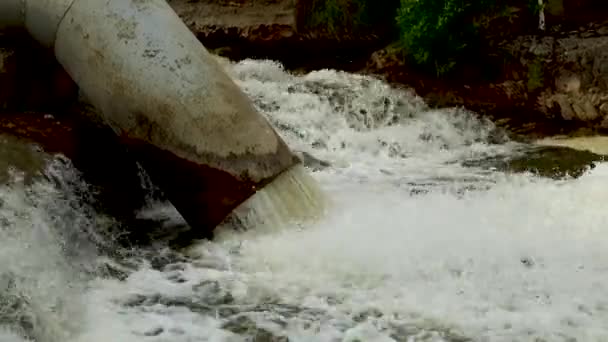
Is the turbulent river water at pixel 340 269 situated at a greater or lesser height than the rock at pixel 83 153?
lesser

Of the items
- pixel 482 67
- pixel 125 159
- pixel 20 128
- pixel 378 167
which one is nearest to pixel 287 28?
pixel 482 67

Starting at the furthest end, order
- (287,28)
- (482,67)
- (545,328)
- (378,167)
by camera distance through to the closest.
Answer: (287,28), (482,67), (378,167), (545,328)

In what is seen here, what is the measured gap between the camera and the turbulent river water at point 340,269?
13.6 ft

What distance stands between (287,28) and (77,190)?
6498 mm

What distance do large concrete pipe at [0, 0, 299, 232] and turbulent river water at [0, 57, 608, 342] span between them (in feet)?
1.11

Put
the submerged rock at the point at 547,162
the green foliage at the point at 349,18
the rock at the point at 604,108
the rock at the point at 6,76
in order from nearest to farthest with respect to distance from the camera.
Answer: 1. the rock at the point at 6,76
2. the submerged rock at the point at 547,162
3. the rock at the point at 604,108
4. the green foliage at the point at 349,18

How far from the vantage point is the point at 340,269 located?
4.92m

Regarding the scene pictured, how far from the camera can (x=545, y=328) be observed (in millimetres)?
4055

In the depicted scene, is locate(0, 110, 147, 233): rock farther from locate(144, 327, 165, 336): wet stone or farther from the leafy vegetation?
the leafy vegetation

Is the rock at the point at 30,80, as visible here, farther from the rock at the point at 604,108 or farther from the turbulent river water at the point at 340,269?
the rock at the point at 604,108

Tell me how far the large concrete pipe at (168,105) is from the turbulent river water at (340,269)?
339mm

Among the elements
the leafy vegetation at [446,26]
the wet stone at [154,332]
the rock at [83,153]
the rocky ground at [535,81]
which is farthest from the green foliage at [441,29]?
the wet stone at [154,332]

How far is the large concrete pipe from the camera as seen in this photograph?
221 inches

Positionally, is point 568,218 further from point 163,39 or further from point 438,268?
point 163,39
